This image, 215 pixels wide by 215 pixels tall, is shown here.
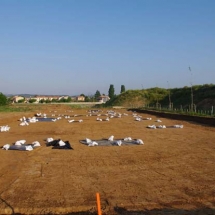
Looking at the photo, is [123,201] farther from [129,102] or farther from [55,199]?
[129,102]

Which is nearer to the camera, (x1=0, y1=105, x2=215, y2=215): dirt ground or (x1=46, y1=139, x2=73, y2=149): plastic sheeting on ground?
(x1=0, y1=105, x2=215, y2=215): dirt ground

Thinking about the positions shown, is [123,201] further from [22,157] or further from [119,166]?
[22,157]

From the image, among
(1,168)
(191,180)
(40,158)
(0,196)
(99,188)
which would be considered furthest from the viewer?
(40,158)

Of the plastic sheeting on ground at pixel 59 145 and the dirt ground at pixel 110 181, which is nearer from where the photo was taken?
the dirt ground at pixel 110 181

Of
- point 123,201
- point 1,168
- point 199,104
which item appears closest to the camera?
point 123,201

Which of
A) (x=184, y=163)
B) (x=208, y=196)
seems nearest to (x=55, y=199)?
(x=208, y=196)

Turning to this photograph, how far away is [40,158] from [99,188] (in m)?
4.52

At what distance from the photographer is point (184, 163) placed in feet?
34.5

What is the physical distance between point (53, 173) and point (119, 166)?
6.48 feet

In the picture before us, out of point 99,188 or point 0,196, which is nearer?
point 0,196

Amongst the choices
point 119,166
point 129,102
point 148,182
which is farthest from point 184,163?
point 129,102

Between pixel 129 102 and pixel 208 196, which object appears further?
pixel 129 102

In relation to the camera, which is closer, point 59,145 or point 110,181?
point 110,181

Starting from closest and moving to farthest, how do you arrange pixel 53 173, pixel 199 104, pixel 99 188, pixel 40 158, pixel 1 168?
pixel 99 188, pixel 53 173, pixel 1 168, pixel 40 158, pixel 199 104
